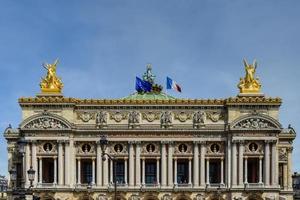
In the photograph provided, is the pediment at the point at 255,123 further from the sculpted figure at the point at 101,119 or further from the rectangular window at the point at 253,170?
the sculpted figure at the point at 101,119

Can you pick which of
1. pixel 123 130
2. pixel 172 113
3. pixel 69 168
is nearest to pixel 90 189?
pixel 69 168

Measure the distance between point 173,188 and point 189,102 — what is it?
1372 centimetres

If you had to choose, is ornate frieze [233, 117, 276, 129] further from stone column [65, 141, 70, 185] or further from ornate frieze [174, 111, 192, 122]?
stone column [65, 141, 70, 185]

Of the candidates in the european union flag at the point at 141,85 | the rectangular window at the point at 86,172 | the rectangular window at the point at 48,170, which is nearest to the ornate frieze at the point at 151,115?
the european union flag at the point at 141,85

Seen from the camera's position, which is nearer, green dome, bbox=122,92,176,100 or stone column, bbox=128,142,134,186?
stone column, bbox=128,142,134,186

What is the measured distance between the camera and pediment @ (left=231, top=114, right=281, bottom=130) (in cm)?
9306

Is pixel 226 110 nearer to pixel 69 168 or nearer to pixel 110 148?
pixel 110 148

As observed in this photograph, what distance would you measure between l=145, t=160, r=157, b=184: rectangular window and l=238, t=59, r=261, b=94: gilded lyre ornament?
1837 centimetres

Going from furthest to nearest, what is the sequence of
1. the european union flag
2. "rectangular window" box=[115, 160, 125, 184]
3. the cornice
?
the european union flag < "rectangular window" box=[115, 160, 125, 184] < the cornice

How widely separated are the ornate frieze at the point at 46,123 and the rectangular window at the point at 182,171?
19.1m

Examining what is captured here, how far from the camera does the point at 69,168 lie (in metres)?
93.1

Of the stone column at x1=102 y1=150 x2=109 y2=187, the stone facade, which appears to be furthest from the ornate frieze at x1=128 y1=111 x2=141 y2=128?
the stone column at x1=102 y1=150 x2=109 y2=187

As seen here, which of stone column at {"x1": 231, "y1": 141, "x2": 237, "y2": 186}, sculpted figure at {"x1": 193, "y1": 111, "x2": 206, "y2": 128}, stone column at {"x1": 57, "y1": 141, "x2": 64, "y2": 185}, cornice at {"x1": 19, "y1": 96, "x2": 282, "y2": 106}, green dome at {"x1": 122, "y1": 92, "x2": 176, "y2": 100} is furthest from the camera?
green dome at {"x1": 122, "y1": 92, "x2": 176, "y2": 100}

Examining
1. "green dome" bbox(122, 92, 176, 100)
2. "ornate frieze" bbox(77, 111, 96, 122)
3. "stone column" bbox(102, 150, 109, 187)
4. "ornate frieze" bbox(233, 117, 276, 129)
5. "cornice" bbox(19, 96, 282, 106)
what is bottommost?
"stone column" bbox(102, 150, 109, 187)
